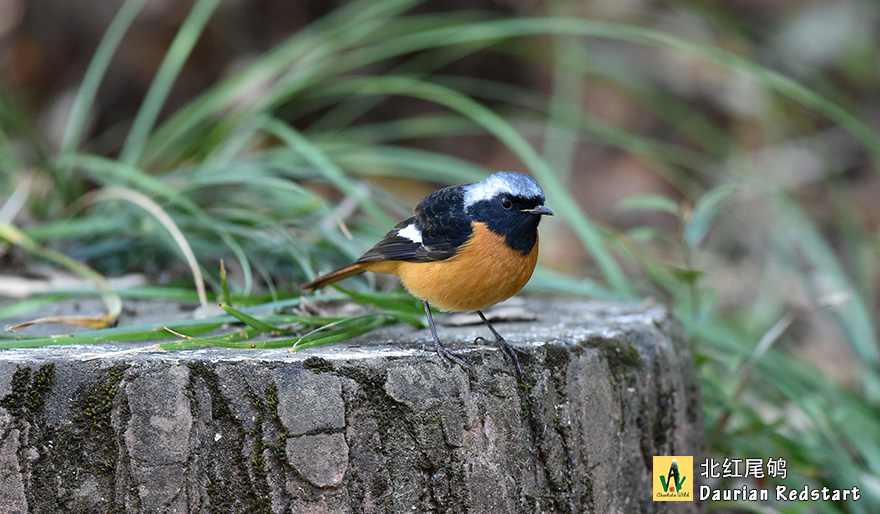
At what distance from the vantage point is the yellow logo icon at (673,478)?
2.53m

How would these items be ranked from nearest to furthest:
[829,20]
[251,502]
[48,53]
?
1. [251,502]
2. [48,53]
3. [829,20]

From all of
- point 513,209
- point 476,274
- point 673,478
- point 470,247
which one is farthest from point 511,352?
point 673,478

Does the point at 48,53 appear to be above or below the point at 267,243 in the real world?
above

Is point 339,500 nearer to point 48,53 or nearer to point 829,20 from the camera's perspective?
point 48,53

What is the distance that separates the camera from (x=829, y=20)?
7.15 meters

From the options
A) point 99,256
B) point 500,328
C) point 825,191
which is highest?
point 825,191

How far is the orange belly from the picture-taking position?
241 centimetres

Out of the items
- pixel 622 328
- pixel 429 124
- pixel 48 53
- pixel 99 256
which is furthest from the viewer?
pixel 48 53

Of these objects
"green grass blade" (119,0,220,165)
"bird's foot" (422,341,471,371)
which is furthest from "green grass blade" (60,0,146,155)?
"bird's foot" (422,341,471,371)

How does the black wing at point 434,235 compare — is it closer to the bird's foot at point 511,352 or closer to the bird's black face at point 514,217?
the bird's black face at point 514,217

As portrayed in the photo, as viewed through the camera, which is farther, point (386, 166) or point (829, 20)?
point (829, 20)

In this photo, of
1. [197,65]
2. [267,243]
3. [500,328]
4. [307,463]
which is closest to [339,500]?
[307,463]

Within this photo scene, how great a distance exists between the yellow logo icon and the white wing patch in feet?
3.72

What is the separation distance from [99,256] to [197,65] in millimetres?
3744
